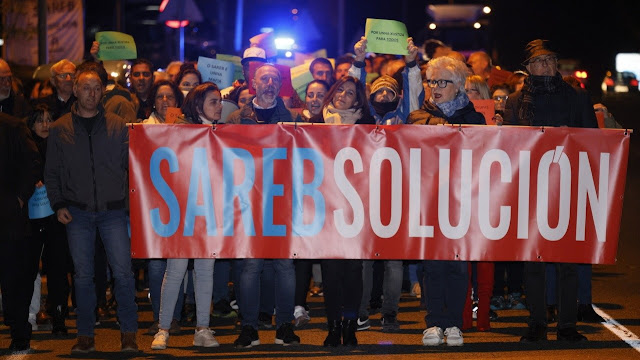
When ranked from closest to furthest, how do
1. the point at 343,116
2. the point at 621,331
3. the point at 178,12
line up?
the point at 343,116 < the point at 621,331 < the point at 178,12

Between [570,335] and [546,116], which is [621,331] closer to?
[570,335]

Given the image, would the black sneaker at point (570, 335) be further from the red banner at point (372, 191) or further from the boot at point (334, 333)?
the boot at point (334, 333)

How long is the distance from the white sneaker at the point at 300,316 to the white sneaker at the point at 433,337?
55.6 inches

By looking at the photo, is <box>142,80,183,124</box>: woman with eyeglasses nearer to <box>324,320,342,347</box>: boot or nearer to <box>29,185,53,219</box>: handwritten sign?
<box>29,185,53,219</box>: handwritten sign

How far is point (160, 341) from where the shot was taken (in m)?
8.70

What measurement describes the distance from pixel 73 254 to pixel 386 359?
8.14ft

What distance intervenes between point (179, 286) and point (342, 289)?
4.38ft

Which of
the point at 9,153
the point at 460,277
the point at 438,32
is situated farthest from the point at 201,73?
the point at 438,32

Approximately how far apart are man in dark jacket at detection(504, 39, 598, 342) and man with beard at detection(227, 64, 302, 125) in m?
1.92

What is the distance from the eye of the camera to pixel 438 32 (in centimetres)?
4278

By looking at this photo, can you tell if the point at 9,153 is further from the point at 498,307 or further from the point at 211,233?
the point at 498,307

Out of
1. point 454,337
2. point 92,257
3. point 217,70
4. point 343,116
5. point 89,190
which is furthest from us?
point 217,70

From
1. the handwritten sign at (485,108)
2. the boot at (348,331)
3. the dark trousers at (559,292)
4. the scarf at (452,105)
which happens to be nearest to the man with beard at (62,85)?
the boot at (348,331)

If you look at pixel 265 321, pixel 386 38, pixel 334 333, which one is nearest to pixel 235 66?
pixel 386 38
